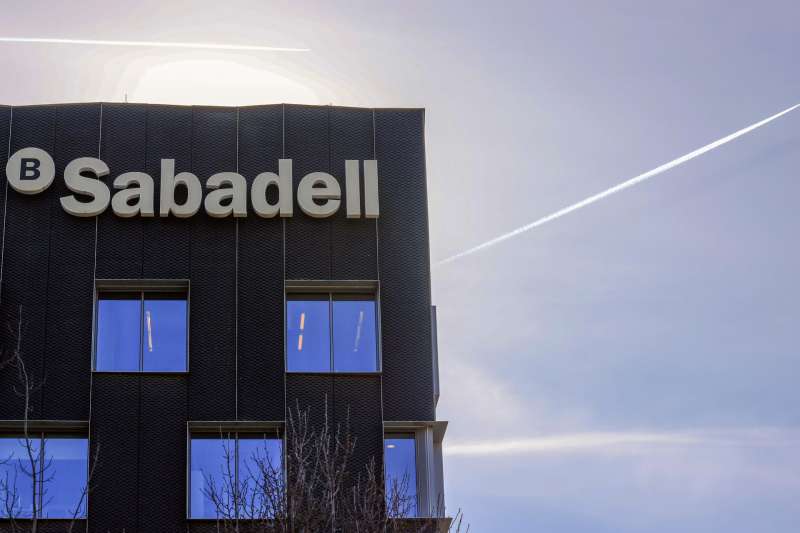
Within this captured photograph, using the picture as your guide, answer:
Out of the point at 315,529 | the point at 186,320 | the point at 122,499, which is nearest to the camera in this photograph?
the point at 315,529

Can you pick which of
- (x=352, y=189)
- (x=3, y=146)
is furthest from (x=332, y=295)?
Result: (x=3, y=146)

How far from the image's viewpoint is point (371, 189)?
36312mm

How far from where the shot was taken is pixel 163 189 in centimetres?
3578

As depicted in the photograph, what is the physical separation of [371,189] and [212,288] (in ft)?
15.0

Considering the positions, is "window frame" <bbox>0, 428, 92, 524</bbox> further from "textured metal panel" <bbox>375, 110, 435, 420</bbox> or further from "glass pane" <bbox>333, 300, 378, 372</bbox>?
"textured metal panel" <bbox>375, 110, 435, 420</bbox>

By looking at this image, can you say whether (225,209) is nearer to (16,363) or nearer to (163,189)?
(163,189)

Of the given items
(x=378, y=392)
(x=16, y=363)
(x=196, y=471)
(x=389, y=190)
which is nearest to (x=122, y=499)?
(x=196, y=471)

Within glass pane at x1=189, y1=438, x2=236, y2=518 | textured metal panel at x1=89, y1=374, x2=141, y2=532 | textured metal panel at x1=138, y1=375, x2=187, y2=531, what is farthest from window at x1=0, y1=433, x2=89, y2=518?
glass pane at x1=189, y1=438, x2=236, y2=518

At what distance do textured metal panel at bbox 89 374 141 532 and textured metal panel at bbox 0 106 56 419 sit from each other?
1458 millimetres

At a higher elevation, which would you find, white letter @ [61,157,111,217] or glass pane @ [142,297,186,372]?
white letter @ [61,157,111,217]

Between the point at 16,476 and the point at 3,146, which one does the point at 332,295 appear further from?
the point at 3,146

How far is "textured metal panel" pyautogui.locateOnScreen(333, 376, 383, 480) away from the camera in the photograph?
34031 millimetres

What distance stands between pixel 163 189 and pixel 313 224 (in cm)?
370

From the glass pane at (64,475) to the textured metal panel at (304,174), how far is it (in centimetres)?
636
